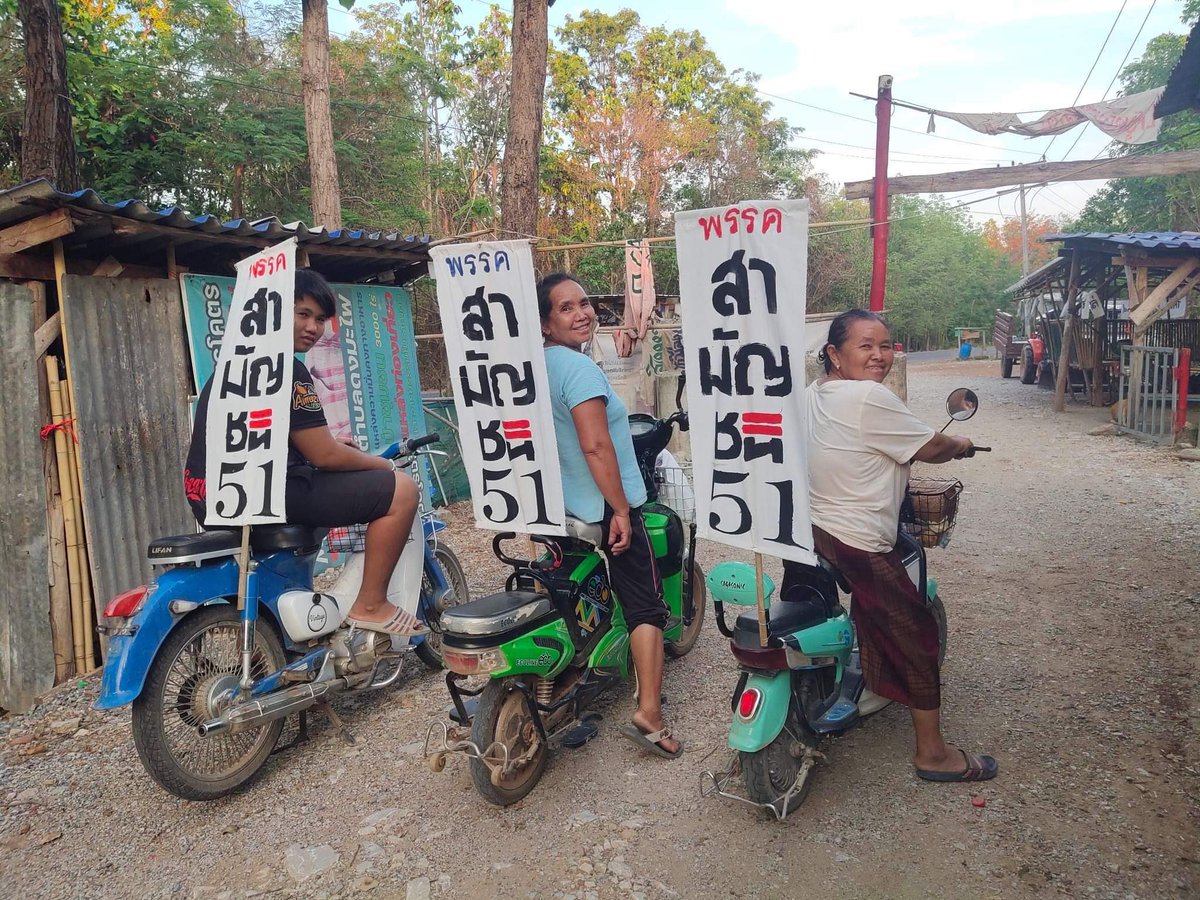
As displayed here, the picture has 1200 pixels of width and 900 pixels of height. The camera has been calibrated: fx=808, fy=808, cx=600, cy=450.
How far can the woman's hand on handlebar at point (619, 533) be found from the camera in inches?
135

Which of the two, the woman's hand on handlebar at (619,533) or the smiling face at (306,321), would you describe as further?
the smiling face at (306,321)

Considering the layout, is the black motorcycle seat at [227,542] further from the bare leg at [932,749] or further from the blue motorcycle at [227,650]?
the bare leg at [932,749]

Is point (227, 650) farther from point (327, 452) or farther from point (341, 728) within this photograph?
point (327, 452)

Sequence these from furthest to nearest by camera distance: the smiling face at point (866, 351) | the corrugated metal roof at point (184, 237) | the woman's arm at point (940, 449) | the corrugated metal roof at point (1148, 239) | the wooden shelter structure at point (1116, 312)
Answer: the wooden shelter structure at point (1116, 312) < the corrugated metal roof at point (1148, 239) < the corrugated metal roof at point (184, 237) < the smiling face at point (866, 351) < the woman's arm at point (940, 449)

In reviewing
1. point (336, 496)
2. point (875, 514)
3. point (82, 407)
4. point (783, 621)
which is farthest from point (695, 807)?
point (82, 407)

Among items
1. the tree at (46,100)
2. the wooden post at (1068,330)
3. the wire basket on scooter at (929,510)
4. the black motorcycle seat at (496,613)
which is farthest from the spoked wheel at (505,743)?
the wooden post at (1068,330)

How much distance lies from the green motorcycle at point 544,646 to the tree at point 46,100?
19.7ft

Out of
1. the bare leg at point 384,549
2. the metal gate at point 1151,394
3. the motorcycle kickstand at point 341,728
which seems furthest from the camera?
the metal gate at point 1151,394

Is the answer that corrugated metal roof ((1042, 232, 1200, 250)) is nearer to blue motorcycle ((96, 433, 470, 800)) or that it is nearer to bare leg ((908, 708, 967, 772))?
bare leg ((908, 708, 967, 772))

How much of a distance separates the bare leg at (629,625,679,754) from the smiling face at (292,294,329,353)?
6.54 ft

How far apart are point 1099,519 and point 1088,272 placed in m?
10.3

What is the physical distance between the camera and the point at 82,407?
4957mm

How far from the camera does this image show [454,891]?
2.82 meters

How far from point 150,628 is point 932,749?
316cm
